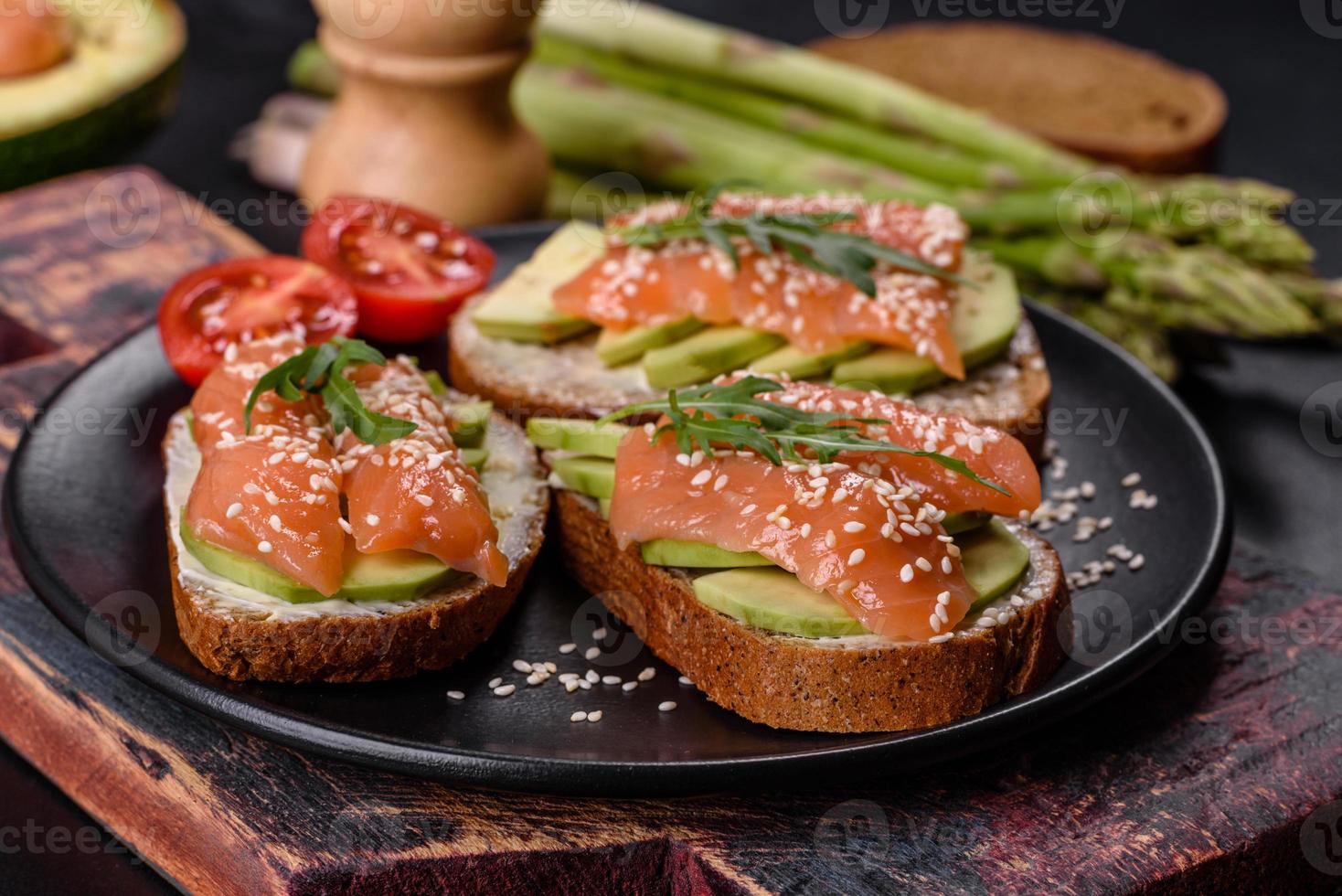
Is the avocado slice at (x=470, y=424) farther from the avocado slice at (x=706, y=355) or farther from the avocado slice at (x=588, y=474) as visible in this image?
the avocado slice at (x=706, y=355)

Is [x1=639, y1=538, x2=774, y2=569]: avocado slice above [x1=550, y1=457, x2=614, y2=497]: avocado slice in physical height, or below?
above

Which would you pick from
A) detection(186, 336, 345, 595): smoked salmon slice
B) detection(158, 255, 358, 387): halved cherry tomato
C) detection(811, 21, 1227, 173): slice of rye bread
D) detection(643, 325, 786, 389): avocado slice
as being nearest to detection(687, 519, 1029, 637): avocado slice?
detection(186, 336, 345, 595): smoked salmon slice

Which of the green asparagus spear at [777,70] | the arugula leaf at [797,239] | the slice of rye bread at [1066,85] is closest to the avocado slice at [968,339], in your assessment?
the arugula leaf at [797,239]

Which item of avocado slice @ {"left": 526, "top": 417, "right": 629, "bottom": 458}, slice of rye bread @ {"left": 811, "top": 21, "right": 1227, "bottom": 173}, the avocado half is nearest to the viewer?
avocado slice @ {"left": 526, "top": 417, "right": 629, "bottom": 458}

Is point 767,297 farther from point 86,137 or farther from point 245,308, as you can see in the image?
point 86,137

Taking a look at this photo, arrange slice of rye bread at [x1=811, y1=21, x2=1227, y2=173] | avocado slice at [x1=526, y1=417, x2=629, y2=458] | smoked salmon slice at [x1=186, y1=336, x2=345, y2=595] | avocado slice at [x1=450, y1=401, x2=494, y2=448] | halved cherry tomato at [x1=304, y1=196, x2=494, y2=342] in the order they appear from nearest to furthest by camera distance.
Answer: smoked salmon slice at [x1=186, y1=336, x2=345, y2=595], avocado slice at [x1=526, y1=417, x2=629, y2=458], avocado slice at [x1=450, y1=401, x2=494, y2=448], halved cherry tomato at [x1=304, y1=196, x2=494, y2=342], slice of rye bread at [x1=811, y1=21, x2=1227, y2=173]

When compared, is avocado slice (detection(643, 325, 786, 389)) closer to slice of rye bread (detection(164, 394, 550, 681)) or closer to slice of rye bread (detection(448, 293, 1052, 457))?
slice of rye bread (detection(448, 293, 1052, 457))

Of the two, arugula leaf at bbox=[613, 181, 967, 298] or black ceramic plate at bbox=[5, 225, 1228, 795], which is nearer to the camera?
black ceramic plate at bbox=[5, 225, 1228, 795]

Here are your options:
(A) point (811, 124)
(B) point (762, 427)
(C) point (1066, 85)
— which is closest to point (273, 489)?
(B) point (762, 427)
